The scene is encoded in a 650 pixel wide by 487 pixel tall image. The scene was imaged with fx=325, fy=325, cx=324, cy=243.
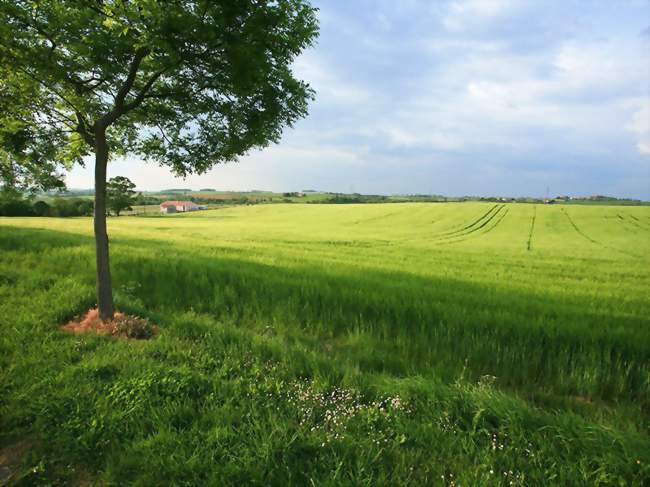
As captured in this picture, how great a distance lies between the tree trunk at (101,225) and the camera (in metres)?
6.14

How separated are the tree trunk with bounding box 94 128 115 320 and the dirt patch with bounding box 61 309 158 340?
0.68ft

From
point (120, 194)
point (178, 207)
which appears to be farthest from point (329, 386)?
point (178, 207)

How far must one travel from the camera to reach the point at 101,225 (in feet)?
20.4

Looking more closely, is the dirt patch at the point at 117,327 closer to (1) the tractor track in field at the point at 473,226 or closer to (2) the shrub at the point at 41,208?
(1) the tractor track in field at the point at 473,226

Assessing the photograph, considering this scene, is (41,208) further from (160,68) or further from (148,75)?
(160,68)

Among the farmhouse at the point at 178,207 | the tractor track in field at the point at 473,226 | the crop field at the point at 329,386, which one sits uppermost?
the farmhouse at the point at 178,207

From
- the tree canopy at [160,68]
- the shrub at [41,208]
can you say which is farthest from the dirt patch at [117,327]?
the shrub at [41,208]

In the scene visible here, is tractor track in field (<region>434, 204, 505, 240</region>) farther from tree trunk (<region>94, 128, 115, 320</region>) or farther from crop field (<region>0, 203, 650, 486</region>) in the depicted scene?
tree trunk (<region>94, 128, 115, 320</region>)

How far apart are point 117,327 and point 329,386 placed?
13.2 ft

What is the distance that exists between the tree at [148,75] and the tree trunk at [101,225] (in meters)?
0.02

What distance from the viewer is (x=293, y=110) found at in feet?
21.5

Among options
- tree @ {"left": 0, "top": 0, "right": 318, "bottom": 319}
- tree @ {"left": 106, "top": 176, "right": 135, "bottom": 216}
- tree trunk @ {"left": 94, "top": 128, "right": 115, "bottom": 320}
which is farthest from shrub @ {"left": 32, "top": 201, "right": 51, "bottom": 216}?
tree trunk @ {"left": 94, "top": 128, "right": 115, "bottom": 320}

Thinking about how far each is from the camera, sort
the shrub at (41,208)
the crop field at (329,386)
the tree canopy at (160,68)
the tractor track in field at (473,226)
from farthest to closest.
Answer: the shrub at (41,208), the tractor track in field at (473,226), the tree canopy at (160,68), the crop field at (329,386)

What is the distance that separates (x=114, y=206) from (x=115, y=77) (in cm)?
8247
